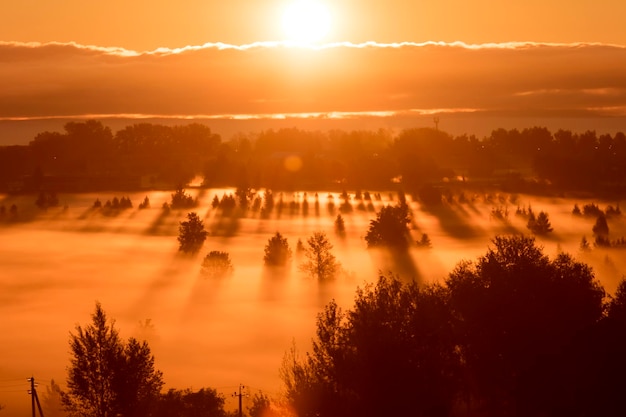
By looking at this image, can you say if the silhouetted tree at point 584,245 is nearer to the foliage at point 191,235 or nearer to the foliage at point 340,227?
the foliage at point 340,227

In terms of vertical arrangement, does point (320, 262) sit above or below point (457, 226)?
below

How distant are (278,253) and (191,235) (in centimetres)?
1846

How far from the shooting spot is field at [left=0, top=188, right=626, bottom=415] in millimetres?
98125

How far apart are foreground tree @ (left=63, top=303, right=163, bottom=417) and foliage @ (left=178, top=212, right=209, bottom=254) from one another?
351ft

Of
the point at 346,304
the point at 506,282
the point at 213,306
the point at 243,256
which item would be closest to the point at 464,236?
the point at 243,256

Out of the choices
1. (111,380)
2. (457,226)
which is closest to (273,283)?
(457,226)

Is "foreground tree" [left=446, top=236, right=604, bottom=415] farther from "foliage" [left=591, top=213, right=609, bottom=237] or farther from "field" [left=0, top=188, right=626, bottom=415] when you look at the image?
"foliage" [left=591, top=213, right=609, bottom=237]

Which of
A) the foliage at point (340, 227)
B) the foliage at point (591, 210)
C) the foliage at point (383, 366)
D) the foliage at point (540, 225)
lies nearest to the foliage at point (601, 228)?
the foliage at point (540, 225)

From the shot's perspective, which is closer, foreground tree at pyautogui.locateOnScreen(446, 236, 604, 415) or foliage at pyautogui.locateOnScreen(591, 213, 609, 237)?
foreground tree at pyautogui.locateOnScreen(446, 236, 604, 415)

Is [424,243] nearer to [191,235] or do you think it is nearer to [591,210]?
[191,235]

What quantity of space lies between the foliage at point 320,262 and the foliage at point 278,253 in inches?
251

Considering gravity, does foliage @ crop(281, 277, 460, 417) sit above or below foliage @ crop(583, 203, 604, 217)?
below

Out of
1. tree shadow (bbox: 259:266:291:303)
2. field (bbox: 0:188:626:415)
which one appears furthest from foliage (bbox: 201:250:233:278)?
tree shadow (bbox: 259:266:291:303)

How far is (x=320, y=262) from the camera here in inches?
5689
